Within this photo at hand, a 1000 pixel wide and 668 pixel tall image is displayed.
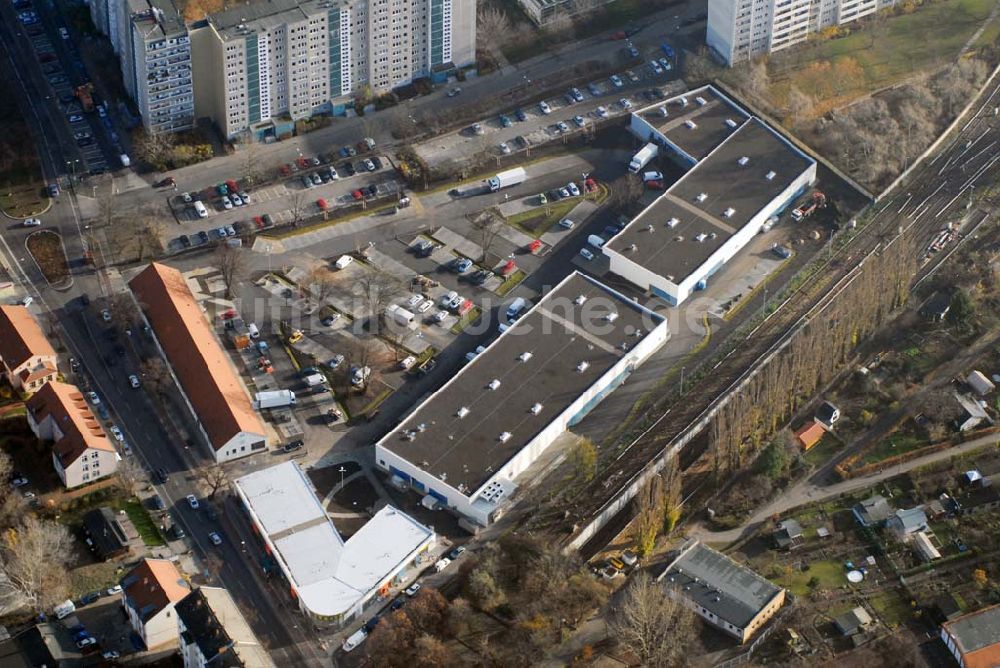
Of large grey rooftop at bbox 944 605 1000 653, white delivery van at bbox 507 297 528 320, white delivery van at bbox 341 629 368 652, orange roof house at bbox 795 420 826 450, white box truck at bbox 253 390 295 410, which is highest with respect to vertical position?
white delivery van at bbox 507 297 528 320

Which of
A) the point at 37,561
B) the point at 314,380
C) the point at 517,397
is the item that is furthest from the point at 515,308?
the point at 37,561

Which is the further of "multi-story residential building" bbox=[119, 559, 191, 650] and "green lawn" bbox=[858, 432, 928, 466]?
"green lawn" bbox=[858, 432, 928, 466]

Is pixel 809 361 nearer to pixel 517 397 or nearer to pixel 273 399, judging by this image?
pixel 517 397

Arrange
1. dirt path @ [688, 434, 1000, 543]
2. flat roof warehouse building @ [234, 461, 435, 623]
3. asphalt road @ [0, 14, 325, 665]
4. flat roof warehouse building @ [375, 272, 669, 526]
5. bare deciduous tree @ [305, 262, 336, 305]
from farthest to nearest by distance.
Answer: bare deciduous tree @ [305, 262, 336, 305] → flat roof warehouse building @ [375, 272, 669, 526] → dirt path @ [688, 434, 1000, 543] → flat roof warehouse building @ [234, 461, 435, 623] → asphalt road @ [0, 14, 325, 665]

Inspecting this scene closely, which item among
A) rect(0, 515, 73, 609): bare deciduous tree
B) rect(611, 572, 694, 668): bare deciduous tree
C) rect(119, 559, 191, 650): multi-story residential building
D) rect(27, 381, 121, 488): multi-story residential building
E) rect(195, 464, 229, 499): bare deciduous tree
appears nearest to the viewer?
rect(611, 572, 694, 668): bare deciduous tree

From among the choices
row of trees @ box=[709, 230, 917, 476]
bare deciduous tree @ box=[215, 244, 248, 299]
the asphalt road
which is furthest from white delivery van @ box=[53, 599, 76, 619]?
row of trees @ box=[709, 230, 917, 476]

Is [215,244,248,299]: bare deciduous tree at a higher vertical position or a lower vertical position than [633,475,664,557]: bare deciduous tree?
higher

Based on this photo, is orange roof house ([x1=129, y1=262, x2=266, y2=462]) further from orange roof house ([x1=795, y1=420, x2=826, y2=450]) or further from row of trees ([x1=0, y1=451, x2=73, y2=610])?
orange roof house ([x1=795, y1=420, x2=826, y2=450])

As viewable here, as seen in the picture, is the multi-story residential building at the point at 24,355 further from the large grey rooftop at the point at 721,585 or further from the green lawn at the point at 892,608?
the green lawn at the point at 892,608
